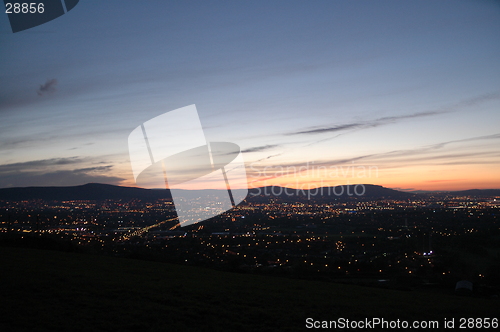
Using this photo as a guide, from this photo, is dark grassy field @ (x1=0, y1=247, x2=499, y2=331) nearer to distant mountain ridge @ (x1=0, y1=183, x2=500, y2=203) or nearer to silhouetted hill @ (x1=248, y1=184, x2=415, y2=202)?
distant mountain ridge @ (x1=0, y1=183, x2=500, y2=203)

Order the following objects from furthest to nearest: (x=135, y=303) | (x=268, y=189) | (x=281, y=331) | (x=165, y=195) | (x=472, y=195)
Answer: (x=472, y=195), (x=268, y=189), (x=165, y=195), (x=135, y=303), (x=281, y=331)

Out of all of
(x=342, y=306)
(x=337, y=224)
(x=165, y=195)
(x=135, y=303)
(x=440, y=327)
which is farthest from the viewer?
(x=165, y=195)

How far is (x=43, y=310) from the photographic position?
179 inches

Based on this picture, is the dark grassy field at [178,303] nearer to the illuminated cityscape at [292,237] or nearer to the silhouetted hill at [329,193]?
the illuminated cityscape at [292,237]

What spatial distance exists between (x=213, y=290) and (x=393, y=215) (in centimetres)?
4215

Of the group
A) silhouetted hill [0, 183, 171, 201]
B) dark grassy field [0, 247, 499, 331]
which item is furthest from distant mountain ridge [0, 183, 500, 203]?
dark grassy field [0, 247, 499, 331]

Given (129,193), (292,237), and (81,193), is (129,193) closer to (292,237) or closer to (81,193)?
(81,193)

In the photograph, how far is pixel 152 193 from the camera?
51.5 metres

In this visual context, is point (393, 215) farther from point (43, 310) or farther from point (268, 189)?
point (43, 310)

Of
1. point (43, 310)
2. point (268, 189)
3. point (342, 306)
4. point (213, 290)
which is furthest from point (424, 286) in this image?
point (268, 189)

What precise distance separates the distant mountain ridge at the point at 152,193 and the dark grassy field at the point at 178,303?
116 ft

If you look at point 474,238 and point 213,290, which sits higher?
point 213,290

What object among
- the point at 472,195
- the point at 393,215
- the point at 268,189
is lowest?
the point at 472,195

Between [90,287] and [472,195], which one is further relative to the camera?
[472,195]
